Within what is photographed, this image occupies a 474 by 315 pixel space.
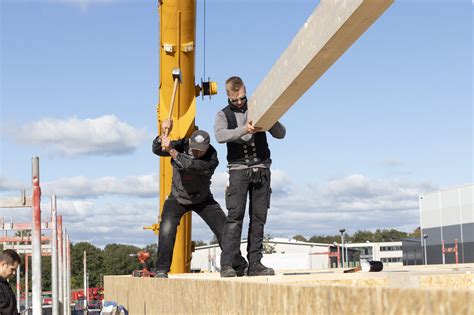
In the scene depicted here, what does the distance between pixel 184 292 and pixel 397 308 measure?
2.55m

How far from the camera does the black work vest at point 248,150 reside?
5840 mm

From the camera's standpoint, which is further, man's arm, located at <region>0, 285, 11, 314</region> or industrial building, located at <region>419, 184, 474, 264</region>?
industrial building, located at <region>419, 184, 474, 264</region>

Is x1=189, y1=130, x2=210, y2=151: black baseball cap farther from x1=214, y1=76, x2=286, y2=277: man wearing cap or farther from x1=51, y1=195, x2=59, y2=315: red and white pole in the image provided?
x1=51, y1=195, x2=59, y2=315: red and white pole

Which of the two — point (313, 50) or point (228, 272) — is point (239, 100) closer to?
point (228, 272)

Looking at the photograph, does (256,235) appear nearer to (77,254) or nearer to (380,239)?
(77,254)

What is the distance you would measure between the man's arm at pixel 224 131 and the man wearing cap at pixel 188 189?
0.42 meters

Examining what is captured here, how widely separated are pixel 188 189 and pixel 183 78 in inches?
157

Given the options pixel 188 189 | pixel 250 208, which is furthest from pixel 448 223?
pixel 250 208

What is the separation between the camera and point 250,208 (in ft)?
19.7

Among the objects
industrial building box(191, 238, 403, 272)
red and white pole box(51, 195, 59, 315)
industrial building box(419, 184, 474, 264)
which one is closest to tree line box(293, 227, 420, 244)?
industrial building box(191, 238, 403, 272)

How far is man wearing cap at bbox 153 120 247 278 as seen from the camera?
20.8 feet

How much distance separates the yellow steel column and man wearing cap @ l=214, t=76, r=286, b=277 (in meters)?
4.16

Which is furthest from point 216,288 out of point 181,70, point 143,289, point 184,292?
point 181,70

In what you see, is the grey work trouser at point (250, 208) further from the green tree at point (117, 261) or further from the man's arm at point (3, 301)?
the green tree at point (117, 261)
